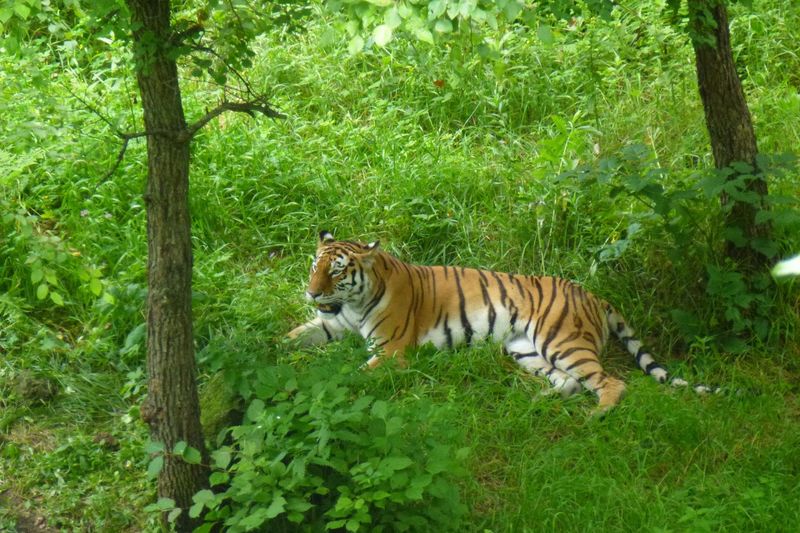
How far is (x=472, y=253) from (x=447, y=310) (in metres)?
0.55

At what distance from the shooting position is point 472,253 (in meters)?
6.11

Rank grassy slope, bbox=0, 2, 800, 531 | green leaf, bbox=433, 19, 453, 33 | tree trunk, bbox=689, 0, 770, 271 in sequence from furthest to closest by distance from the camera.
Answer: tree trunk, bbox=689, 0, 770, 271
grassy slope, bbox=0, 2, 800, 531
green leaf, bbox=433, 19, 453, 33

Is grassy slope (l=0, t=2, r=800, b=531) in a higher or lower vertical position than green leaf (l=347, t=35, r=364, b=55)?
lower

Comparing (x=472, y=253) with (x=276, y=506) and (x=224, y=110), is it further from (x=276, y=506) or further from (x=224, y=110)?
(x=276, y=506)

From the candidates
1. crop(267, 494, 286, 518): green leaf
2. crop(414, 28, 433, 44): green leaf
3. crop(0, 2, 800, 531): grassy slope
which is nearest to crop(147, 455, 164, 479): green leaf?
crop(267, 494, 286, 518): green leaf

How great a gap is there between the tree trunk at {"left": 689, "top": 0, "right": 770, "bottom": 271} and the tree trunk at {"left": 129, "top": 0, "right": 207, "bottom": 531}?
8.54ft

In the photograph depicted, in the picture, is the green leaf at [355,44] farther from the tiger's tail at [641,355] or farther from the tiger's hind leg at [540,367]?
the tiger's tail at [641,355]

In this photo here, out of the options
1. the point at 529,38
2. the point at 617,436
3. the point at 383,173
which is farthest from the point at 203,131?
the point at 617,436

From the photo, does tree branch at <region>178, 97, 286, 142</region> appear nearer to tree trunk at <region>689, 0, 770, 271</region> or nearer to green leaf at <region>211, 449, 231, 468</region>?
green leaf at <region>211, 449, 231, 468</region>

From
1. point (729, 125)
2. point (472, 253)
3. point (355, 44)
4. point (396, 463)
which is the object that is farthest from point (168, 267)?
A: point (729, 125)

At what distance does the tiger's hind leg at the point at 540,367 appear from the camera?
5238 mm

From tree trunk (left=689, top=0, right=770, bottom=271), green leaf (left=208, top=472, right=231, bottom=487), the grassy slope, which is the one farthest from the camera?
tree trunk (left=689, top=0, right=770, bottom=271)

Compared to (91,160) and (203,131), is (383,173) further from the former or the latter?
(91,160)

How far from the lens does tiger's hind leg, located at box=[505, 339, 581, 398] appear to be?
524cm
